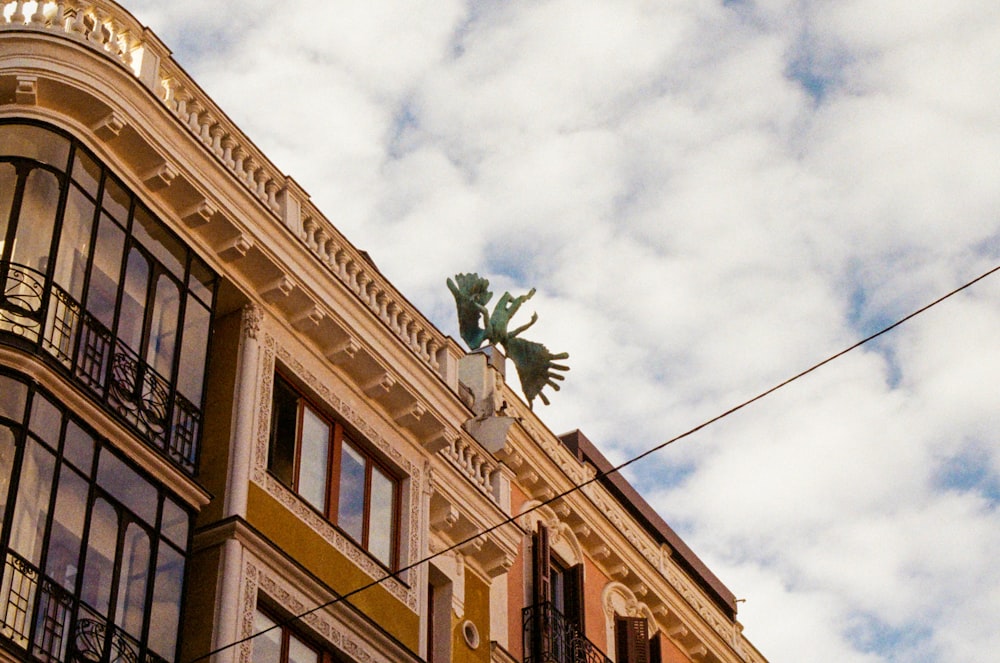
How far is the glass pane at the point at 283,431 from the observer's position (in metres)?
21.7

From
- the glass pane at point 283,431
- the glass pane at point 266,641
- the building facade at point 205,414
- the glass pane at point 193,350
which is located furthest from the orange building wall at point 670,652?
the glass pane at point 193,350

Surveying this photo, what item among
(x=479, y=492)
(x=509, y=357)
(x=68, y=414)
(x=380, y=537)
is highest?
(x=509, y=357)

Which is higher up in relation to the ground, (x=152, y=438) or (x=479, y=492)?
(x=479, y=492)

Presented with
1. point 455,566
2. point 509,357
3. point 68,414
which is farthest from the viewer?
point 509,357

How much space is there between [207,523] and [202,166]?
163 inches

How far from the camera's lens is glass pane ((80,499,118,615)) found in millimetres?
17828

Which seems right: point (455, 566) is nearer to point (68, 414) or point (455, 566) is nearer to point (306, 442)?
point (306, 442)

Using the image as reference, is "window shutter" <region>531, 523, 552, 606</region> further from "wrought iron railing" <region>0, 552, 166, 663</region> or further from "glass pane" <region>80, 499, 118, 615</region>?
"wrought iron railing" <region>0, 552, 166, 663</region>

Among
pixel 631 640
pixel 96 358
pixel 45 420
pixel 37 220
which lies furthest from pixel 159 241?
pixel 631 640

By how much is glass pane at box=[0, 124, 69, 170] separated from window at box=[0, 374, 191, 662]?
9.71 feet

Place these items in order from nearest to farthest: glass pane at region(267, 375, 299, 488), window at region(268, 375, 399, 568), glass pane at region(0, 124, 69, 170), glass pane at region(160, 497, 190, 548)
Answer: glass pane at region(160, 497, 190, 548)
glass pane at region(0, 124, 69, 170)
glass pane at region(267, 375, 299, 488)
window at region(268, 375, 399, 568)

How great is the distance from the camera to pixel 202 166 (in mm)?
21453

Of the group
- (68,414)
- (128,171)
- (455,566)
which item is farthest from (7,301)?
(455,566)

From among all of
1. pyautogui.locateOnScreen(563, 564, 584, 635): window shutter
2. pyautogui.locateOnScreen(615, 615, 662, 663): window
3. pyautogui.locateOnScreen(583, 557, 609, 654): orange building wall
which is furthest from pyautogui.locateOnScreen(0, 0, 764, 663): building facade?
pyautogui.locateOnScreen(615, 615, 662, 663): window
